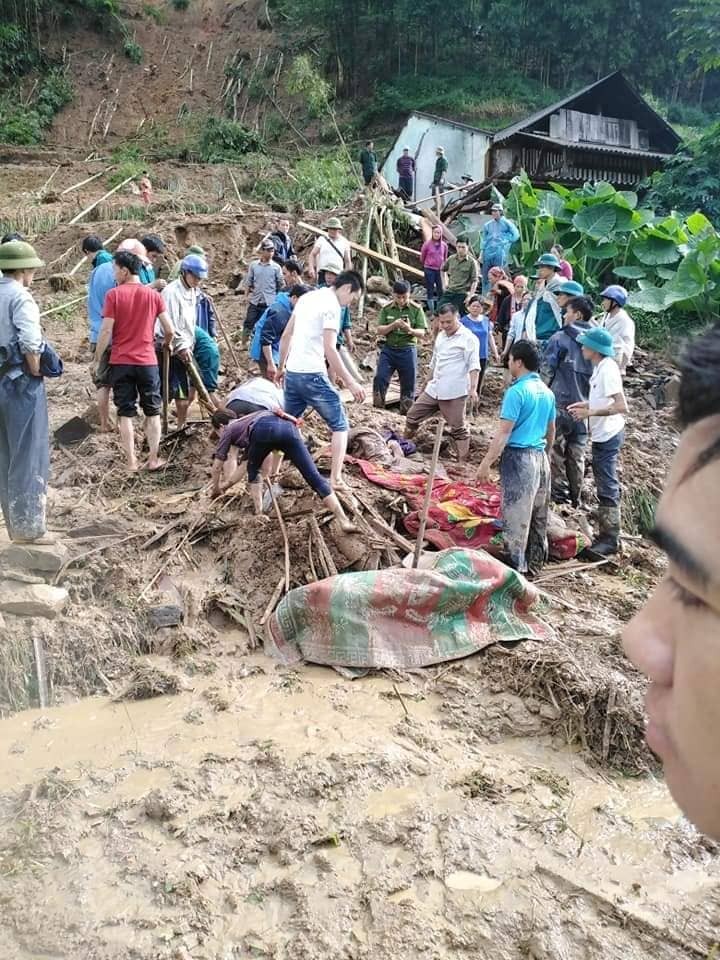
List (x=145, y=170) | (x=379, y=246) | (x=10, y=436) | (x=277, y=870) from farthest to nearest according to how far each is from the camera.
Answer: (x=145, y=170)
(x=379, y=246)
(x=10, y=436)
(x=277, y=870)

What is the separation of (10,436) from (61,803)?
2249mm

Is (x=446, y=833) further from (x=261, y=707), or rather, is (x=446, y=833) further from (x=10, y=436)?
(x=10, y=436)

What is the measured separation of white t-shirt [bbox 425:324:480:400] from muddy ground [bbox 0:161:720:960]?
5.01ft

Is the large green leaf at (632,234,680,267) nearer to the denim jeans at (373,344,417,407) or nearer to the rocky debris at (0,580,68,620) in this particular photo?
the denim jeans at (373,344,417,407)

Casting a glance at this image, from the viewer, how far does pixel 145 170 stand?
1795 cm

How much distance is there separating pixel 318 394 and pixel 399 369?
9.11ft

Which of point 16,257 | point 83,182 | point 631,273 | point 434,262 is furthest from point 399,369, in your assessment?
point 83,182

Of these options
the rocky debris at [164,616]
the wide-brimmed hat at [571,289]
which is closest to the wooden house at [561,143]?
the wide-brimmed hat at [571,289]

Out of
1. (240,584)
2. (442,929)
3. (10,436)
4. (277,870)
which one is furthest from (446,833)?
(10,436)

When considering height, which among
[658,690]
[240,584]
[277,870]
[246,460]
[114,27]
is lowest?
[277,870]

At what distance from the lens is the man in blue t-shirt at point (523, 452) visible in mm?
5090

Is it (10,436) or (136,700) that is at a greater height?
(10,436)

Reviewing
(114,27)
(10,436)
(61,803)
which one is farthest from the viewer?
(114,27)

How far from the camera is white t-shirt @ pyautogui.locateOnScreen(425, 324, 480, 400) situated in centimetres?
680
